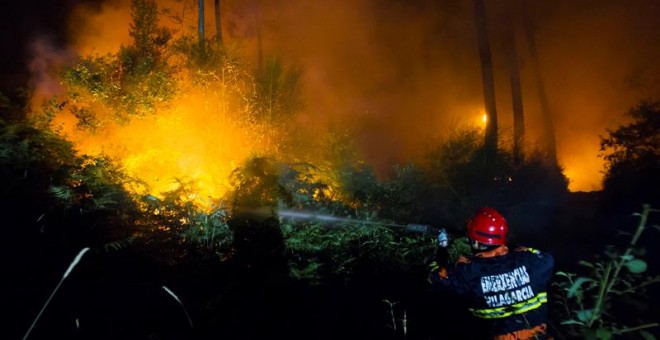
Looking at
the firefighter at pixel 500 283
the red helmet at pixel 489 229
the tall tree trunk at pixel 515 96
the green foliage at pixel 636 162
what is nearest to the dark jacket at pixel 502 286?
the firefighter at pixel 500 283

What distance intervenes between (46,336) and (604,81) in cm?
3466

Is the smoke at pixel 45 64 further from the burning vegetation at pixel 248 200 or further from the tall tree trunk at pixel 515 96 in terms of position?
the tall tree trunk at pixel 515 96

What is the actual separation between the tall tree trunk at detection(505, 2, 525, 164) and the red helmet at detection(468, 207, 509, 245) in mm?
13202

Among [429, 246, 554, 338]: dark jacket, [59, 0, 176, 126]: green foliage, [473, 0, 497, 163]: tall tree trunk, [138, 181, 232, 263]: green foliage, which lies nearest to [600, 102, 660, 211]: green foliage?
[473, 0, 497, 163]: tall tree trunk

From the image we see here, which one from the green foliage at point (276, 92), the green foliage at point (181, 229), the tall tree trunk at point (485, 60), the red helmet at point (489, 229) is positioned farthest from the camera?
the tall tree trunk at point (485, 60)

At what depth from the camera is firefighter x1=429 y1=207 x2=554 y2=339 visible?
3.42m

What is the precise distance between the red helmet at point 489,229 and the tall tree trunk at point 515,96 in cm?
1320

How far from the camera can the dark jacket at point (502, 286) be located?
3420mm

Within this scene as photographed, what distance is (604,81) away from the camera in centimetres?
2809

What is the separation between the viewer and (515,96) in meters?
19.9

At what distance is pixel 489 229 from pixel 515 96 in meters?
18.8

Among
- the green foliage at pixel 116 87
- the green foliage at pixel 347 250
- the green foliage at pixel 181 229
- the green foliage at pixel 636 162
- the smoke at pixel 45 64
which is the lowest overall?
the green foliage at pixel 347 250

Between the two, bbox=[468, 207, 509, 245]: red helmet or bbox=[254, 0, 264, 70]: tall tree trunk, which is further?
bbox=[254, 0, 264, 70]: tall tree trunk

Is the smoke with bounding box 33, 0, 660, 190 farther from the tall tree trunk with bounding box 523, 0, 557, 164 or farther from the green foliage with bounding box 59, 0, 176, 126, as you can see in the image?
the green foliage with bounding box 59, 0, 176, 126
